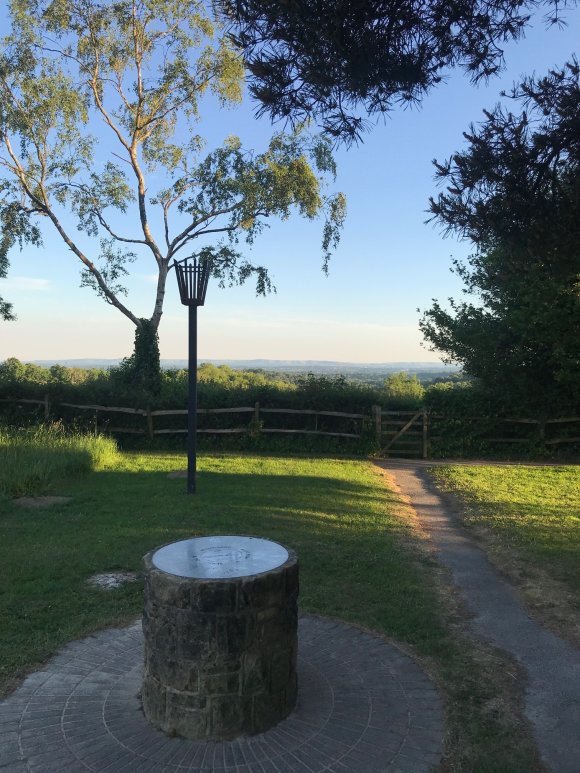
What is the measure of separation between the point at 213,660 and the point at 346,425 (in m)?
14.3

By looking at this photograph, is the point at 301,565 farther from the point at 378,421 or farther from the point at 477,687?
the point at 378,421

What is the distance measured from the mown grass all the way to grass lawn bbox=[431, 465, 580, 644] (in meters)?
7.01

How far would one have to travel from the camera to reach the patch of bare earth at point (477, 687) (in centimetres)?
295

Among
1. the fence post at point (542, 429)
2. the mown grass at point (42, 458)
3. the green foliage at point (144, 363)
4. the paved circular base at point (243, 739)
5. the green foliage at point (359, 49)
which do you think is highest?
the green foliage at point (359, 49)

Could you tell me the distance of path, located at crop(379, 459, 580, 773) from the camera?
3.04 meters

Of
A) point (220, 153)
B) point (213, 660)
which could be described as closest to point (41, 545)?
point (213, 660)

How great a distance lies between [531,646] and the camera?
415 cm

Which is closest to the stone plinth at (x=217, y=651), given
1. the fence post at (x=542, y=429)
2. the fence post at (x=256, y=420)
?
the fence post at (x=256, y=420)

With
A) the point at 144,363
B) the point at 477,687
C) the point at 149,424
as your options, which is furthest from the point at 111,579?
the point at 144,363

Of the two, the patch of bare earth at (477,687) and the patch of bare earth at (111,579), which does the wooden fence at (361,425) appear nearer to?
the patch of bare earth at (111,579)

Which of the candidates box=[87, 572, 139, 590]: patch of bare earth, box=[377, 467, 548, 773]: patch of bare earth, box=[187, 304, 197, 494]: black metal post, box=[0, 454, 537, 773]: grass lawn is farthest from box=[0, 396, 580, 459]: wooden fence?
box=[377, 467, 548, 773]: patch of bare earth

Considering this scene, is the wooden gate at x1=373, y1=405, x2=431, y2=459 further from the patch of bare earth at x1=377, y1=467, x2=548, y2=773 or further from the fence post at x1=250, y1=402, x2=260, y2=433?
the patch of bare earth at x1=377, y1=467, x2=548, y2=773

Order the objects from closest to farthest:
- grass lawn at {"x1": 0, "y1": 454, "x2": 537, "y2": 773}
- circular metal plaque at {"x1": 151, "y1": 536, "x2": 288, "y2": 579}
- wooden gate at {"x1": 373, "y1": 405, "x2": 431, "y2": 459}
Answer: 1. circular metal plaque at {"x1": 151, "y1": 536, "x2": 288, "y2": 579}
2. grass lawn at {"x1": 0, "y1": 454, "x2": 537, "y2": 773}
3. wooden gate at {"x1": 373, "y1": 405, "x2": 431, "y2": 459}

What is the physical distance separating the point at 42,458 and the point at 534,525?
8.70m
